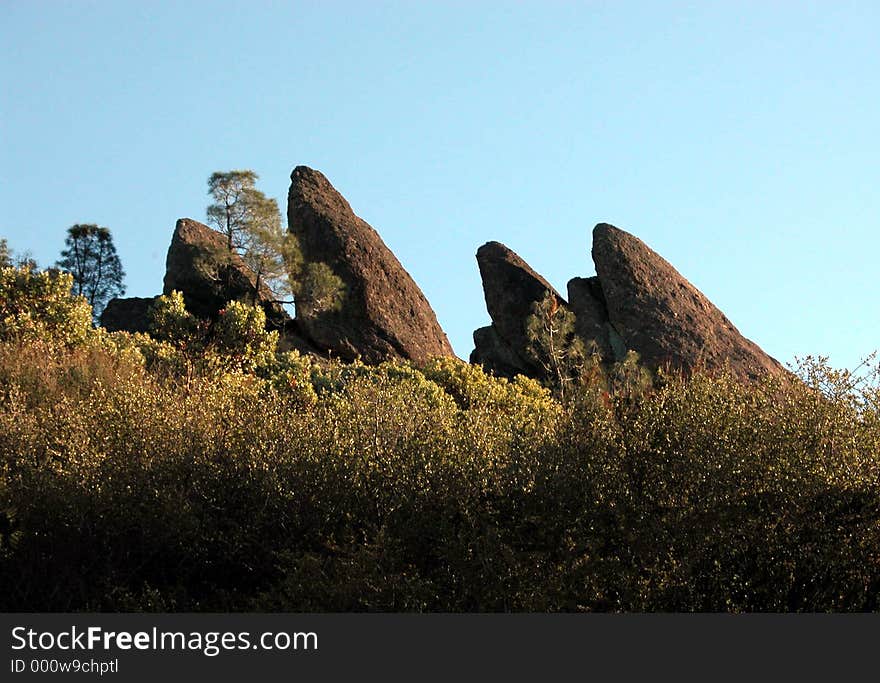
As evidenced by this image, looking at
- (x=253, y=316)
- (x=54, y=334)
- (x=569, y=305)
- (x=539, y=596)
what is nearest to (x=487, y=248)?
(x=569, y=305)

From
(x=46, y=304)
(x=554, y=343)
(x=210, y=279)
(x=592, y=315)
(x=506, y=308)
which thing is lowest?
(x=46, y=304)

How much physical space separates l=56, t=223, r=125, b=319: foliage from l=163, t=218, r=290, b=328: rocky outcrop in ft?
43.8

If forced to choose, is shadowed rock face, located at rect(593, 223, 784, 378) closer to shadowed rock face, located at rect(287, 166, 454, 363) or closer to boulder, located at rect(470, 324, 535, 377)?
boulder, located at rect(470, 324, 535, 377)

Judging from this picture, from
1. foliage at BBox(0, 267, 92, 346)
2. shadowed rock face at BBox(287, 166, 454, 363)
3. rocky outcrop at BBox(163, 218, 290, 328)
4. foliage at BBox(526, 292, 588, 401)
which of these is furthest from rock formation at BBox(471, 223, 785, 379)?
foliage at BBox(0, 267, 92, 346)

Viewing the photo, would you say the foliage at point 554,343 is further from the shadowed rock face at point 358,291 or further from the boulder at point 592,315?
the shadowed rock face at point 358,291

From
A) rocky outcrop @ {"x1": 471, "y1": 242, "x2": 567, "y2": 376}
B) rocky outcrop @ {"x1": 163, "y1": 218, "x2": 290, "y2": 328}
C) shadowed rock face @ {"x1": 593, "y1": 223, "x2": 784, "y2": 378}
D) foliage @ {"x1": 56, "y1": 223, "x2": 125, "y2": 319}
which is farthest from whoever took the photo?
foliage @ {"x1": 56, "y1": 223, "x2": 125, "y2": 319}

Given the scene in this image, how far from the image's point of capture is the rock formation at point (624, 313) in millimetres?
26266

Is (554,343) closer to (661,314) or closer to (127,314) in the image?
(661,314)

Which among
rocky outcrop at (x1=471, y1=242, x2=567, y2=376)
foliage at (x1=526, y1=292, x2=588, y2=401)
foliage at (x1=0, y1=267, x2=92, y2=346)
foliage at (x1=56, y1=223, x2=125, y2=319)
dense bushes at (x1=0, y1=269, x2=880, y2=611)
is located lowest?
dense bushes at (x1=0, y1=269, x2=880, y2=611)

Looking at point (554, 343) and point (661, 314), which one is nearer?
point (661, 314)

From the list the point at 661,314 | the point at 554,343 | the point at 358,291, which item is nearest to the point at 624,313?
the point at 661,314

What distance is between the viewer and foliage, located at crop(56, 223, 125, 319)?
40.3 meters

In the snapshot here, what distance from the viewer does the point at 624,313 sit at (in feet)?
87.5

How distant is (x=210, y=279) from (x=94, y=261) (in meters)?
15.0
